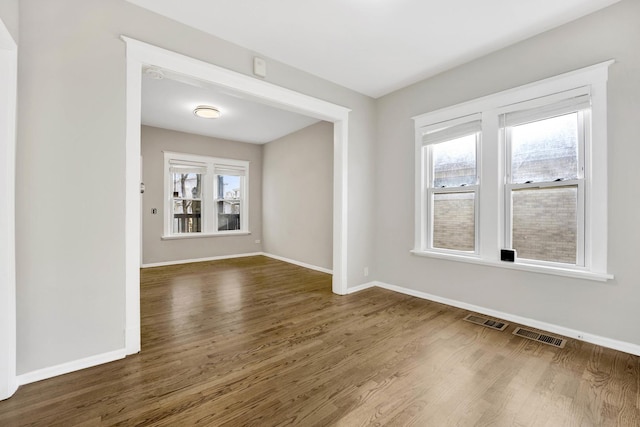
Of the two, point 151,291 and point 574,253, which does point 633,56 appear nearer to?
point 574,253

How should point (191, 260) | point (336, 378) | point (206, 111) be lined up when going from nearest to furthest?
point (336, 378) < point (206, 111) < point (191, 260)

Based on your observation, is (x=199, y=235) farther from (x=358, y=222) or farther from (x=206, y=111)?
(x=358, y=222)

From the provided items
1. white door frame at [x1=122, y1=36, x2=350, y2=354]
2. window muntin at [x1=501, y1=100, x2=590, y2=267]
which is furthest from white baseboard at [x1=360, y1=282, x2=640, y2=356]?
white door frame at [x1=122, y1=36, x2=350, y2=354]

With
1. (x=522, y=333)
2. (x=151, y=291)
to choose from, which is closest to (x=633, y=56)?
(x=522, y=333)

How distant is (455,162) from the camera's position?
11.2 feet

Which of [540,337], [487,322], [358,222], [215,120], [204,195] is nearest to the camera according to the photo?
[540,337]

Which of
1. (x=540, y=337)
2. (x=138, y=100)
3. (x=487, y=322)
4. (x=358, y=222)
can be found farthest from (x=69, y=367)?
(x=540, y=337)

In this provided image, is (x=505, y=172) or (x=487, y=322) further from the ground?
(x=505, y=172)

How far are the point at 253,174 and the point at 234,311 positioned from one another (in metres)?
4.53

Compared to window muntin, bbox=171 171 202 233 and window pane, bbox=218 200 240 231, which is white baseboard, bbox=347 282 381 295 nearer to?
window pane, bbox=218 200 240 231

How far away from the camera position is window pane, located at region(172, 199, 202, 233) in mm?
6133

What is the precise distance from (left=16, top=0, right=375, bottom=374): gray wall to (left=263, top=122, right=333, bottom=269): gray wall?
3.37 m

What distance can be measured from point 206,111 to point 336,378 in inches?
173

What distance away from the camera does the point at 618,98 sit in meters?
2.24
